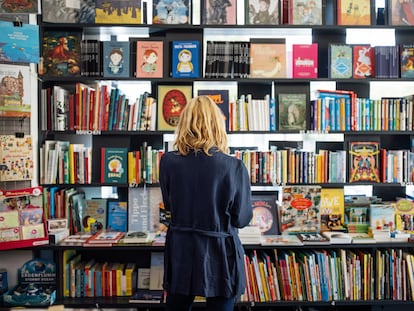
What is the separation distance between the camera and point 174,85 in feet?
10.9

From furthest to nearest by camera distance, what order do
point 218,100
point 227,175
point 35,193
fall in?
1. point 218,100
2. point 35,193
3. point 227,175

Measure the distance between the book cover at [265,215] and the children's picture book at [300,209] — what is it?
66 mm

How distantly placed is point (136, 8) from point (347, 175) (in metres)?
1.93

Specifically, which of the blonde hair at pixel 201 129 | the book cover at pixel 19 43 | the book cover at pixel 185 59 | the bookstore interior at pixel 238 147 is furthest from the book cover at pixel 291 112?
the book cover at pixel 19 43

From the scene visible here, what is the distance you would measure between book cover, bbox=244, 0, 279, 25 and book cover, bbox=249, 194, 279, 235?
1.28m

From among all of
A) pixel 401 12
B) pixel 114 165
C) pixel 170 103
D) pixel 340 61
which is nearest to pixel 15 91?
pixel 114 165

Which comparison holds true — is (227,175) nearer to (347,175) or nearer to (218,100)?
(218,100)

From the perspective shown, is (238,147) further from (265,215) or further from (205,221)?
(205,221)

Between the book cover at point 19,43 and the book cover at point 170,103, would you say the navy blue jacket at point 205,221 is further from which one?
the book cover at point 19,43

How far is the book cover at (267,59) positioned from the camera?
3281 mm

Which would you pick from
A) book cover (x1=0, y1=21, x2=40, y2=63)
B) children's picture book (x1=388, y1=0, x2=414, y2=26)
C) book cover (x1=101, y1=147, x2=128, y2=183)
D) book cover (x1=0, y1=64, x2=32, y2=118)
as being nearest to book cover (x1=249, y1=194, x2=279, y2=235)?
book cover (x1=101, y1=147, x2=128, y2=183)

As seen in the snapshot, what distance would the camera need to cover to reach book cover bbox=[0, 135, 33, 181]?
2.95m

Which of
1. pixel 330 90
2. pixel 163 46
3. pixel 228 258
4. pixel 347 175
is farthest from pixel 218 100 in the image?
pixel 228 258

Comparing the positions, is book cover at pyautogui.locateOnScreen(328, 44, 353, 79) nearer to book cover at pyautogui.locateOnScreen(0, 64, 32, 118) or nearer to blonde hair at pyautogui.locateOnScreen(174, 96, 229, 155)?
blonde hair at pyautogui.locateOnScreen(174, 96, 229, 155)
